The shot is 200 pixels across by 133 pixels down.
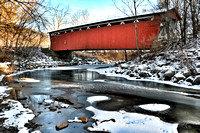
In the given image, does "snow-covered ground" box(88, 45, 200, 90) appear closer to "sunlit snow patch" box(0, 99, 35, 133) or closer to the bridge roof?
the bridge roof

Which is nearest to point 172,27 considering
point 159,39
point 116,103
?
point 159,39

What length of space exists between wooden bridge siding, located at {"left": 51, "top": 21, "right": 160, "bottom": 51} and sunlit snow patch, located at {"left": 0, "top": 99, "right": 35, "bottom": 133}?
1209 centimetres

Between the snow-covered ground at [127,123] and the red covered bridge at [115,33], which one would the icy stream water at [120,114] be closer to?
the snow-covered ground at [127,123]

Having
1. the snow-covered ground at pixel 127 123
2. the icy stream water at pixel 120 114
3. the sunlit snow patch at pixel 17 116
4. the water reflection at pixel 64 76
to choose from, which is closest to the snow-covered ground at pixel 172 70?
the water reflection at pixel 64 76

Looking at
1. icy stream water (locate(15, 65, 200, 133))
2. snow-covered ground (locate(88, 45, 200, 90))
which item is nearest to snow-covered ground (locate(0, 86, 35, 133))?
icy stream water (locate(15, 65, 200, 133))

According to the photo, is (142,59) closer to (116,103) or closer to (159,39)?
(159,39)

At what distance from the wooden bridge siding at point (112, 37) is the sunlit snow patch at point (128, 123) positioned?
11.2m

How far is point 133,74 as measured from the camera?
1041 centimetres

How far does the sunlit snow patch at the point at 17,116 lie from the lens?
119 inches

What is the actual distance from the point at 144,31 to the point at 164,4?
9.02 feet

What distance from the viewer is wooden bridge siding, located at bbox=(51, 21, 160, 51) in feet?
46.5

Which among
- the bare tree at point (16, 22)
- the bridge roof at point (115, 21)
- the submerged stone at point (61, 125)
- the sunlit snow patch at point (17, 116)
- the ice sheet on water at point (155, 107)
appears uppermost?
the bridge roof at point (115, 21)

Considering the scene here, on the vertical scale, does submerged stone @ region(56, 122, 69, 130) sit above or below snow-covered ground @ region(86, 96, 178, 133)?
above

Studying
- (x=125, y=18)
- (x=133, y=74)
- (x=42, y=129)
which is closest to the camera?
(x=42, y=129)
